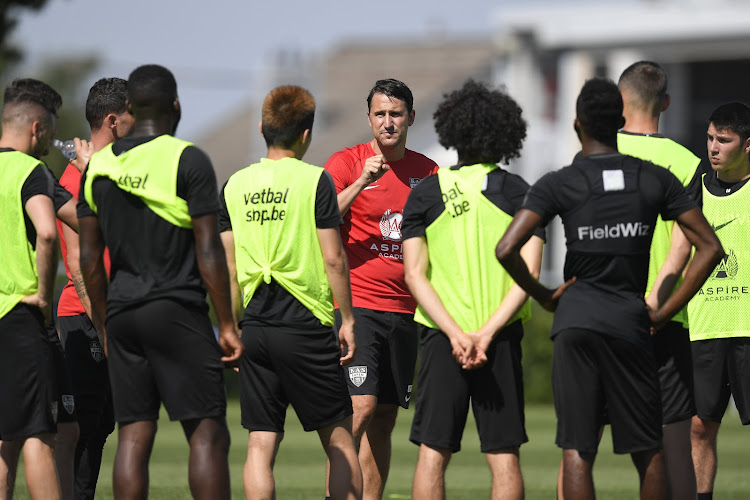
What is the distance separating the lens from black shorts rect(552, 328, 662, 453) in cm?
626

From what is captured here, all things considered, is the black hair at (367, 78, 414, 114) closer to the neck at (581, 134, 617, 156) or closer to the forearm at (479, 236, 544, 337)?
the forearm at (479, 236, 544, 337)

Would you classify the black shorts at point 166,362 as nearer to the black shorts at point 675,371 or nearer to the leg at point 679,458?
the black shorts at point 675,371

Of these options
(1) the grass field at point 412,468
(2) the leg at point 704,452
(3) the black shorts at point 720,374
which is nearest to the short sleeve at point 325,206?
(3) the black shorts at point 720,374

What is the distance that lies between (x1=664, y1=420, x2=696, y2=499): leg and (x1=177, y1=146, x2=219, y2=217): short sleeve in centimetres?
296

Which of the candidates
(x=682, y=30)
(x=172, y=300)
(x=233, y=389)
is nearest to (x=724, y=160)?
(x=172, y=300)

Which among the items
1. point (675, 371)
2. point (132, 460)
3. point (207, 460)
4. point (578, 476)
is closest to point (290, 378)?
point (207, 460)

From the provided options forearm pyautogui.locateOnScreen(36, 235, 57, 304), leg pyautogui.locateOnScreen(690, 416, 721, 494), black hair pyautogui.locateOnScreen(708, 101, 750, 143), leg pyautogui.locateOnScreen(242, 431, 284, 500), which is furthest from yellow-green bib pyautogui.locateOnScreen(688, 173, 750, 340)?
forearm pyautogui.locateOnScreen(36, 235, 57, 304)

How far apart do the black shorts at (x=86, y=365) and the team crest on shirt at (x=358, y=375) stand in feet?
5.25

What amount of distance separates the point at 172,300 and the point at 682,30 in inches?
1291

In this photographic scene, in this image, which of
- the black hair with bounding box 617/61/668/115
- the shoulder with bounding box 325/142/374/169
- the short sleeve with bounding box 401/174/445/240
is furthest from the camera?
the shoulder with bounding box 325/142/374/169

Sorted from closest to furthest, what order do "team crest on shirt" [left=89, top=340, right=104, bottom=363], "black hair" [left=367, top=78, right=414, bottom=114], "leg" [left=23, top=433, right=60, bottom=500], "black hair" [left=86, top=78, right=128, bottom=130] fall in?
"leg" [left=23, top=433, right=60, bottom=500], "black hair" [left=86, top=78, right=128, bottom=130], "team crest on shirt" [left=89, top=340, right=104, bottom=363], "black hair" [left=367, top=78, right=414, bottom=114]

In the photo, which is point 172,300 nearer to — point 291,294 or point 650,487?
point 291,294

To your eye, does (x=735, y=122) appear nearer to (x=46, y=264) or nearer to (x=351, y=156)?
(x=351, y=156)

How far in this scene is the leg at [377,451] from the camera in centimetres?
841
